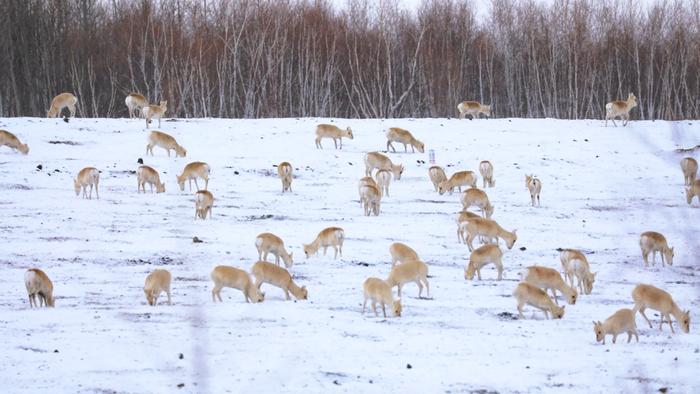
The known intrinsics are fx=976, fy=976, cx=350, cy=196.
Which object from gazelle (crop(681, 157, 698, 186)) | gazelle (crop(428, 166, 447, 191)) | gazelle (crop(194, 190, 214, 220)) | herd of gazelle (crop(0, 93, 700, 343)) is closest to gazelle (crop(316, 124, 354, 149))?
herd of gazelle (crop(0, 93, 700, 343))

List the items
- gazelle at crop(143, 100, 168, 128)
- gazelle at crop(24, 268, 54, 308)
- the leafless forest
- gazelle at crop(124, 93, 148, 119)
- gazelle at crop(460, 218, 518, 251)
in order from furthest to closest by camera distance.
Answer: the leafless forest
gazelle at crop(124, 93, 148, 119)
gazelle at crop(143, 100, 168, 128)
gazelle at crop(460, 218, 518, 251)
gazelle at crop(24, 268, 54, 308)

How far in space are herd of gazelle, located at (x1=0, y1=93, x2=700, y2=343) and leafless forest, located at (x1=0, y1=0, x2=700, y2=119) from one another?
30434mm

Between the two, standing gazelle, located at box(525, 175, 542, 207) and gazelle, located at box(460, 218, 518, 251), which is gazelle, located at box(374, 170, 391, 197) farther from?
gazelle, located at box(460, 218, 518, 251)

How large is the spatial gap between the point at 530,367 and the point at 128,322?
20.0ft

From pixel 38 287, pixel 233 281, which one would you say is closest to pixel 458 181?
pixel 233 281

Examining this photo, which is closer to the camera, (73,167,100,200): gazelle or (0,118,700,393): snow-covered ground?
(0,118,700,393): snow-covered ground

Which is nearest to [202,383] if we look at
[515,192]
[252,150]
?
[515,192]

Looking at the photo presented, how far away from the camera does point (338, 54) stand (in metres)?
→ 67.5

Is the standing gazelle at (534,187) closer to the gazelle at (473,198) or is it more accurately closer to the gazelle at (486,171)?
the gazelle at (486,171)

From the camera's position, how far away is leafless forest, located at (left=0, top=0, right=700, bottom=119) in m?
61.3

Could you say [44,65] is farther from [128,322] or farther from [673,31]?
[128,322]

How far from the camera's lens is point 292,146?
35.2 meters

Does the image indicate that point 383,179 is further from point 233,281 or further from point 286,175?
point 233,281

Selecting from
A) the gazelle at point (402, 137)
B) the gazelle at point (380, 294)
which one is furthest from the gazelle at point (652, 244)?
the gazelle at point (402, 137)
